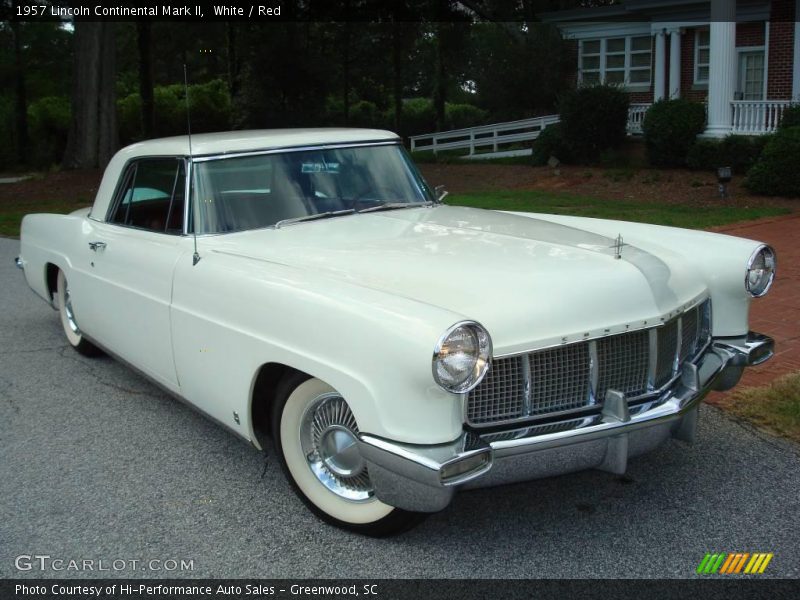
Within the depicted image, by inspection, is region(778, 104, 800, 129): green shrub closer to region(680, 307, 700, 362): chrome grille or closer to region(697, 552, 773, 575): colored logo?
region(680, 307, 700, 362): chrome grille

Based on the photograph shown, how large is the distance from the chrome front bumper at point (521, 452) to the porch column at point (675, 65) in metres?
20.1

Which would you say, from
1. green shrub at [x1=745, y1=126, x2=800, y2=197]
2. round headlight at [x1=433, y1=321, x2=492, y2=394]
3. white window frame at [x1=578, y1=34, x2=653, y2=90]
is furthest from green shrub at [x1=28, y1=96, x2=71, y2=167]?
round headlight at [x1=433, y1=321, x2=492, y2=394]

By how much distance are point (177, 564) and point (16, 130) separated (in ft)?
98.5

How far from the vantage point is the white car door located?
4.19m

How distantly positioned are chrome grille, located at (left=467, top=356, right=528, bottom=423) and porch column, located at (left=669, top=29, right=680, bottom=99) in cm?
2039

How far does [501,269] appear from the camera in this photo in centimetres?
343

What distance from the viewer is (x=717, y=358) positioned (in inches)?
148

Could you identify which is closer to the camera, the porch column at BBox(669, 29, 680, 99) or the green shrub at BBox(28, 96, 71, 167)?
the porch column at BBox(669, 29, 680, 99)

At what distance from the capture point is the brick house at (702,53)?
56.3 ft

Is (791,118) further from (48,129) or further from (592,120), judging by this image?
(48,129)

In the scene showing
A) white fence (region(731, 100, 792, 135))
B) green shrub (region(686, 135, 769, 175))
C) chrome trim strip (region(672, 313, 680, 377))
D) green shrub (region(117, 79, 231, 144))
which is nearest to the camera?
chrome trim strip (region(672, 313, 680, 377))

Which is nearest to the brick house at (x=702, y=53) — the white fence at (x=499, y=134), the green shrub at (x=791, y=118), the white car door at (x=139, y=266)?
the green shrub at (x=791, y=118)

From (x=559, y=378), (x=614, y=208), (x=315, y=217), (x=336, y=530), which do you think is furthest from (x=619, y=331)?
(x=614, y=208)

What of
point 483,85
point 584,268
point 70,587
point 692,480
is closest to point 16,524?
point 70,587
